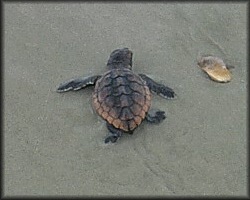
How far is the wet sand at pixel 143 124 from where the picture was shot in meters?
2.40

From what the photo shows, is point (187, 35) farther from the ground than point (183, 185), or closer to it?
farther from the ground

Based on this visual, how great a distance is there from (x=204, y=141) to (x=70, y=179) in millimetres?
771

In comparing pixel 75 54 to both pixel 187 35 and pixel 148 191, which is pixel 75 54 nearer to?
pixel 187 35

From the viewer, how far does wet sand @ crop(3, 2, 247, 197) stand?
2396 mm

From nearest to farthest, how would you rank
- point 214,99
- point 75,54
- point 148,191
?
point 148,191 < point 214,99 < point 75,54

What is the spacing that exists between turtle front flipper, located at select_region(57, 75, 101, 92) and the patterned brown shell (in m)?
0.14

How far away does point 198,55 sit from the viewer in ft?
10.3

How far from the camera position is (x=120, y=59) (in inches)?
115

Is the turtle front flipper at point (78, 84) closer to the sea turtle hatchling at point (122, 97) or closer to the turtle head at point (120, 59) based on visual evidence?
the sea turtle hatchling at point (122, 97)

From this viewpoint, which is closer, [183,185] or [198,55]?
[183,185]

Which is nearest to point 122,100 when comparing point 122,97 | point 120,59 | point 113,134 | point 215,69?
point 122,97

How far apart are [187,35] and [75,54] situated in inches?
31.5

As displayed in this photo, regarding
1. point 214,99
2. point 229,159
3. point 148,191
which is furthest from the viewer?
point 214,99

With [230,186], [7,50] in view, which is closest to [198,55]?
[230,186]
